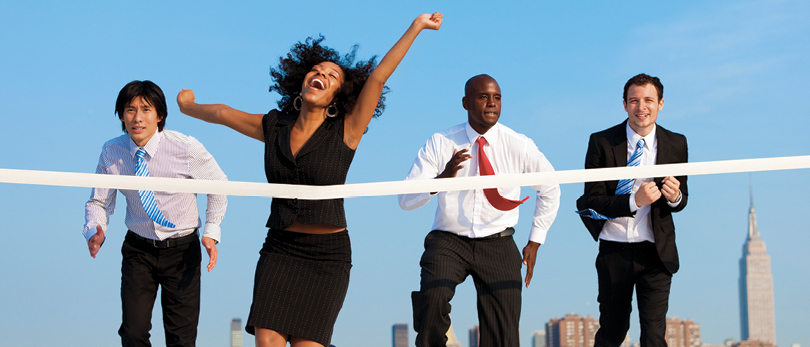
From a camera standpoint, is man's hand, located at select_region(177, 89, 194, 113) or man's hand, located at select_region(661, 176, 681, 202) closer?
man's hand, located at select_region(177, 89, 194, 113)

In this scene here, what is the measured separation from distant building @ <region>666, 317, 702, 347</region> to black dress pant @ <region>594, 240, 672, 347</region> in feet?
268

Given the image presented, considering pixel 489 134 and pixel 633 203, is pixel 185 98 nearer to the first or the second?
pixel 489 134

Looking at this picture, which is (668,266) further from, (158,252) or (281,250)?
(158,252)

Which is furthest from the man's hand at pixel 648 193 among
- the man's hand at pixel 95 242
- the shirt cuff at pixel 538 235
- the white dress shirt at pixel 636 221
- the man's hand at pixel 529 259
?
the man's hand at pixel 95 242

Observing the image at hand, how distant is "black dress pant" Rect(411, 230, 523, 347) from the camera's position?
495cm

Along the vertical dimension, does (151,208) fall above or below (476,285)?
above

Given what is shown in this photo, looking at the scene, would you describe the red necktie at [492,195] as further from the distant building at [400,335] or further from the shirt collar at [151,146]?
the distant building at [400,335]

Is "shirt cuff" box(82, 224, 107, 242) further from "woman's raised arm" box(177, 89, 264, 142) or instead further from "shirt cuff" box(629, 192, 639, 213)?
"shirt cuff" box(629, 192, 639, 213)

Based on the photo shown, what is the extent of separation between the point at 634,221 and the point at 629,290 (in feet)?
1.77

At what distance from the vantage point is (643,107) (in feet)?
17.8

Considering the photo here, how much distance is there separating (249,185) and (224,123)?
19.2 inches

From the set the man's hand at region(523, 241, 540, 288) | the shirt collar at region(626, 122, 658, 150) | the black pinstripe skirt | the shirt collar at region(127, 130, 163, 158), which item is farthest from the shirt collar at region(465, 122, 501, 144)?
the shirt collar at region(127, 130, 163, 158)

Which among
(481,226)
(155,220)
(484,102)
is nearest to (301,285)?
(481,226)

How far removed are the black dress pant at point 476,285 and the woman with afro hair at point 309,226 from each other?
3.20ft
